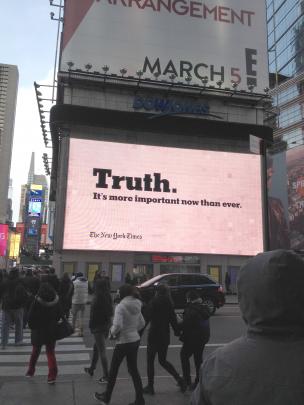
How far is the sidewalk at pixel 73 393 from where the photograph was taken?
22.0ft

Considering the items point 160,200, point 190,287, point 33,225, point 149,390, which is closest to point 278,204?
point 160,200

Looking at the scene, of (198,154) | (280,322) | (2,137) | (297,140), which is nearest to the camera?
(280,322)

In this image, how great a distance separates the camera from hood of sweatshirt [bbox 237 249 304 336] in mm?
1816

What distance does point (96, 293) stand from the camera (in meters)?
8.12

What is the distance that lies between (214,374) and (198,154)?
111ft

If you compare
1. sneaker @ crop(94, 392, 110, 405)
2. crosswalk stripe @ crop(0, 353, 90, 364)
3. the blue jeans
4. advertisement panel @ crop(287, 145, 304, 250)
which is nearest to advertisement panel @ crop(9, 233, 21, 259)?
advertisement panel @ crop(287, 145, 304, 250)

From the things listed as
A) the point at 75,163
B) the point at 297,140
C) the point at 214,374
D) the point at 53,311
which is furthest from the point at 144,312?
the point at 297,140

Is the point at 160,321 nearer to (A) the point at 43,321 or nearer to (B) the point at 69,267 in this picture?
(A) the point at 43,321

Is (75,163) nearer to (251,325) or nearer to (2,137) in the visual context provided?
(251,325)

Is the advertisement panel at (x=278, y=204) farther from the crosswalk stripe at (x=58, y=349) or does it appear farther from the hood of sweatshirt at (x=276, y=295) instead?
the hood of sweatshirt at (x=276, y=295)

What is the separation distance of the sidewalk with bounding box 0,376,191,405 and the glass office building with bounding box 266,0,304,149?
74298 millimetres

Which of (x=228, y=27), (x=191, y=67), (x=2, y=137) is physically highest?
(x=2, y=137)

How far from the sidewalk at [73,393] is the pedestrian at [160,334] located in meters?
0.23

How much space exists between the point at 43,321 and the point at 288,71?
3441 inches
